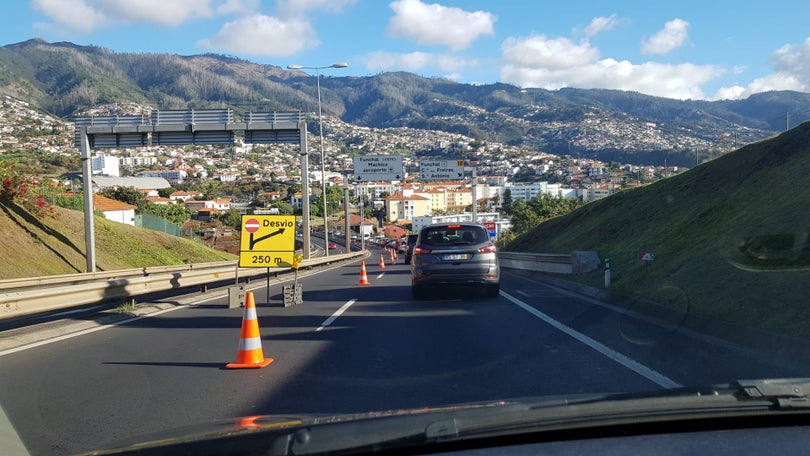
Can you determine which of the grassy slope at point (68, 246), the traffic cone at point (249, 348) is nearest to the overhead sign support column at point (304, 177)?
the grassy slope at point (68, 246)

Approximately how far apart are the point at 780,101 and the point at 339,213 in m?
111

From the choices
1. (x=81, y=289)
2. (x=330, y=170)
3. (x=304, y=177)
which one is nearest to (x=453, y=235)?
(x=81, y=289)

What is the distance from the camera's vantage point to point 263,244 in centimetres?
1606

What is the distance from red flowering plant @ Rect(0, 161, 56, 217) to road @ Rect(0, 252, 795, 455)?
20433 millimetres

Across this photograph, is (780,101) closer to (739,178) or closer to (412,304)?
(739,178)

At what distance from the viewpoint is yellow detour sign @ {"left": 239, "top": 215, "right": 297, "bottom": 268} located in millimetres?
15984

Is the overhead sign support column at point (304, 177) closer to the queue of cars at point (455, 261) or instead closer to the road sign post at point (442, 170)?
the road sign post at point (442, 170)

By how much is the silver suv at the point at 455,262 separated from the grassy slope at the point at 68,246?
18013mm

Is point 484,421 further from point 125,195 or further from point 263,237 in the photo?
point 125,195

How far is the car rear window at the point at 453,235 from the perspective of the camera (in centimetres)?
1559

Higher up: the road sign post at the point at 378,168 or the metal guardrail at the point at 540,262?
the road sign post at the point at 378,168

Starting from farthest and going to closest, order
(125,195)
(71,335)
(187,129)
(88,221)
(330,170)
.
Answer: (330,170) < (125,195) < (187,129) < (88,221) < (71,335)

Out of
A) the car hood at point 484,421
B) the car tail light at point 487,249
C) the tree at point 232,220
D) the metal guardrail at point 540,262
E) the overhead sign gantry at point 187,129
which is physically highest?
the overhead sign gantry at point 187,129

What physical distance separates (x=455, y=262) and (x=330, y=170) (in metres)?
134
